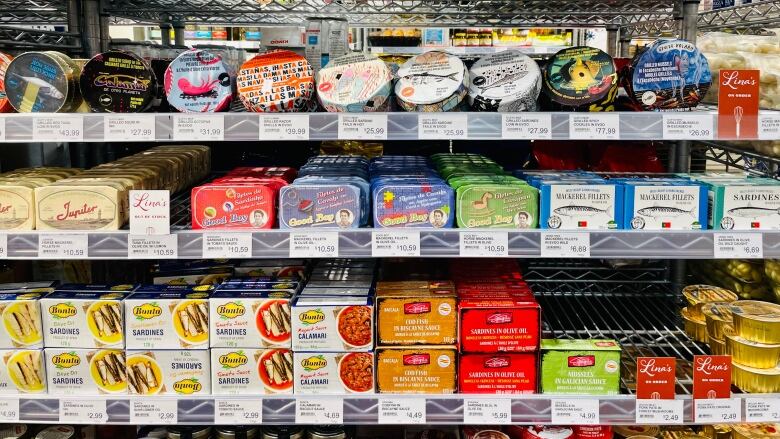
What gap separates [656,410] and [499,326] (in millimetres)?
458

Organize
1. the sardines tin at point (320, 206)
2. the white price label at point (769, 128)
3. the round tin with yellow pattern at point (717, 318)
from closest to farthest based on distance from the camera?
the white price label at point (769, 128) < the sardines tin at point (320, 206) < the round tin with yellow pattern at point (717, 318)

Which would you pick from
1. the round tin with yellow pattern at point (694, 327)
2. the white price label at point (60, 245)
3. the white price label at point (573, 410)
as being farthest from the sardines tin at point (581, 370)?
the white price label at point (60, 245)

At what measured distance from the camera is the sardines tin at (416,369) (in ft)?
5.68

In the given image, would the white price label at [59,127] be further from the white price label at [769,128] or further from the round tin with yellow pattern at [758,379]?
the round tin with yellow pattern at [758,379]

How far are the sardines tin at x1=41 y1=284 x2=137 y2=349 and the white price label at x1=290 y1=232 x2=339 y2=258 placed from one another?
0.52 m

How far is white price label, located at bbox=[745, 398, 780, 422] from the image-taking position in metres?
1.70

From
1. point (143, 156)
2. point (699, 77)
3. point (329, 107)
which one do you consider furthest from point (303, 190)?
point (699, 77)

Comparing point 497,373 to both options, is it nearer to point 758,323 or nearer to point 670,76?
point 758,323

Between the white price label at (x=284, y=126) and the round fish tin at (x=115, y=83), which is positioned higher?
the round fish tin at (x=115, y=83)

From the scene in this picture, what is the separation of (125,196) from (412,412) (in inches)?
37.3

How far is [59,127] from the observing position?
5.34ft

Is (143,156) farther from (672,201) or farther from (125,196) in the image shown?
(672,201)

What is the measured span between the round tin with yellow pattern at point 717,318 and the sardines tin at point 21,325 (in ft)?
6.04

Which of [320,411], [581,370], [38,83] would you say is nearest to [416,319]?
[320,411]
